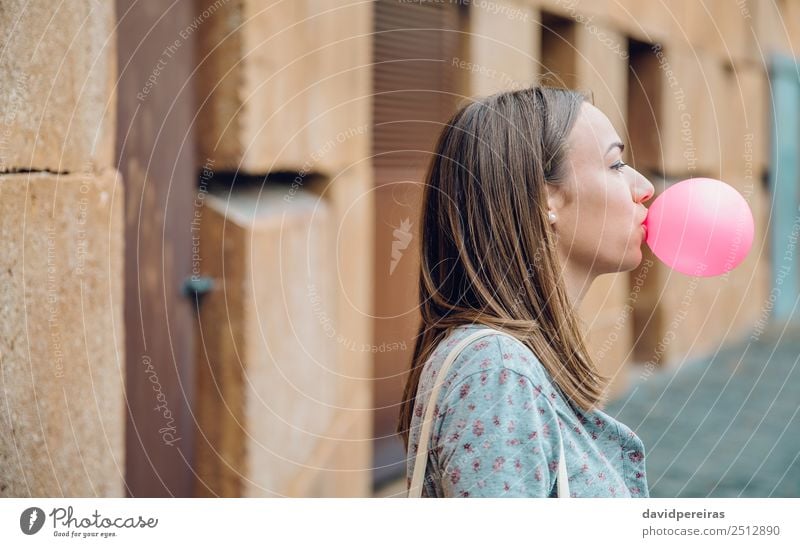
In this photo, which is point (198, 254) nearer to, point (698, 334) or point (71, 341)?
point (71, 341)

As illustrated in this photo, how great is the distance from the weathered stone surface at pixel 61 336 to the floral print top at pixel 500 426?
930 mm

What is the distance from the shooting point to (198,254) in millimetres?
3113

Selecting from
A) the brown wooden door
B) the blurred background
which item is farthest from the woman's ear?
the brown wooden door

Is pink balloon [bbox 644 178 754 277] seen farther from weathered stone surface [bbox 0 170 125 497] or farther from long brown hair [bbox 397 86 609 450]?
weathered stone surface [bbox 0 170 125 497]

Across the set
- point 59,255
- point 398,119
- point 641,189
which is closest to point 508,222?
point 641,189

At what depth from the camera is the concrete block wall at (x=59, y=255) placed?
6.90 feet

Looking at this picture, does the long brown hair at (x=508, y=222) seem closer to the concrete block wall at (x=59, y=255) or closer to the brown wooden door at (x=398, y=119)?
the concrete block wall at (x=59, y=255)

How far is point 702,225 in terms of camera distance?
1.96 meters

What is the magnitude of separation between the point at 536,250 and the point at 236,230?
4.91ft

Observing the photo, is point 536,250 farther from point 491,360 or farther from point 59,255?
point 59,255

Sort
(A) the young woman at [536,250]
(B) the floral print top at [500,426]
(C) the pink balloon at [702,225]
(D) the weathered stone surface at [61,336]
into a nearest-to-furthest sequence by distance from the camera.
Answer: (B) the floral print top at [500,426]
(A) the young woman at [536,250]
(C) the pink balloon at [702,225]
(D) the weathered stone surface at [61,336]

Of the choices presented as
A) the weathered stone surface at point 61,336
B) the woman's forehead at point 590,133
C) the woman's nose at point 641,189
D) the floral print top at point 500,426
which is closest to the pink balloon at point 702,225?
the woman's nose at point 641,189
